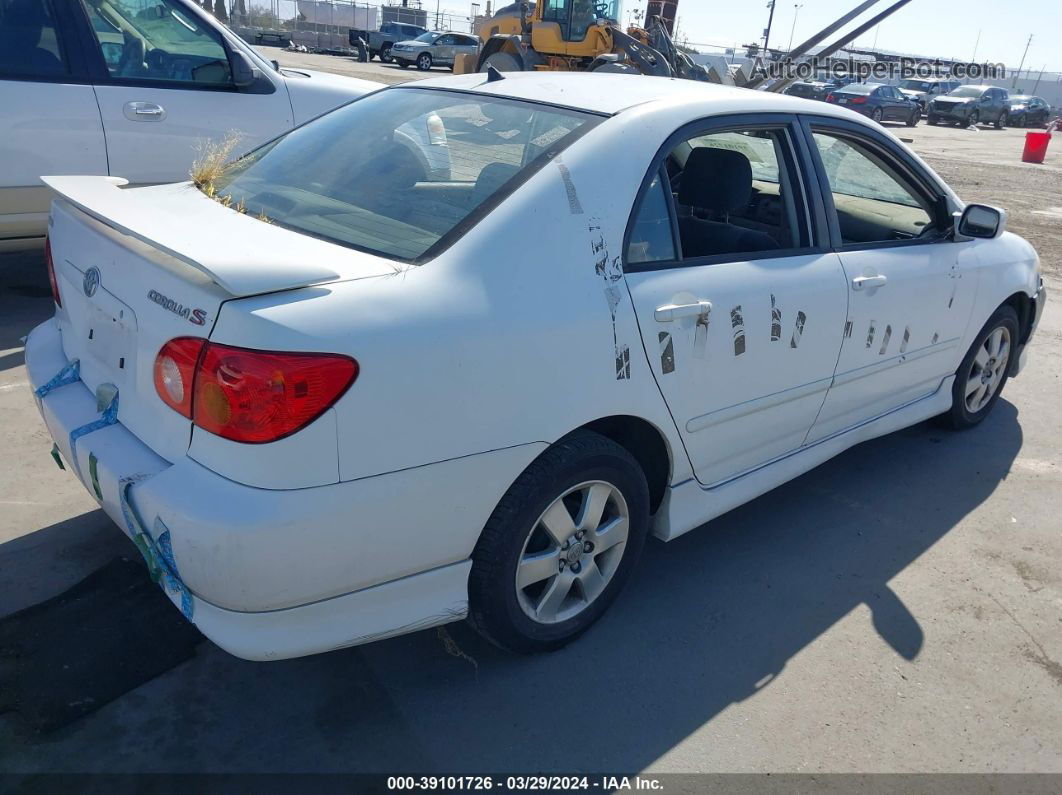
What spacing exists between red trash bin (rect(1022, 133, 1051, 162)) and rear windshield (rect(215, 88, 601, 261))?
2305 cm

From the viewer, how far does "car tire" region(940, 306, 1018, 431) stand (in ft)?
14.5

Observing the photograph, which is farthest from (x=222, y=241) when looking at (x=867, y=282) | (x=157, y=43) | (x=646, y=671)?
(x=157, y=43)

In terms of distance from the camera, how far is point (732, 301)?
287 centimetres

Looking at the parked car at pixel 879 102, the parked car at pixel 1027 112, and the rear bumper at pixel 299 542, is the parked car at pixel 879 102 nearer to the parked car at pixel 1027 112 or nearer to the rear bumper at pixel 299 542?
the parked car at pixel 1027 112

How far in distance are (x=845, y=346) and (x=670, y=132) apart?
1.18 m

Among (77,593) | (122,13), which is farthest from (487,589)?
(122,13)

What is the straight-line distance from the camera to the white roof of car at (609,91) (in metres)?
2.91

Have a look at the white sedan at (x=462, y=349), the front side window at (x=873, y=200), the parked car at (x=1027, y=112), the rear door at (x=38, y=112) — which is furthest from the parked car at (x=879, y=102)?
the white sedan at (x=462, y=349)

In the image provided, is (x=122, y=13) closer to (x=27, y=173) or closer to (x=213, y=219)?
(x=27, y=173)

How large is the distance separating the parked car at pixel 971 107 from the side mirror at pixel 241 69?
116 ft

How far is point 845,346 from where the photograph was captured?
339 cm

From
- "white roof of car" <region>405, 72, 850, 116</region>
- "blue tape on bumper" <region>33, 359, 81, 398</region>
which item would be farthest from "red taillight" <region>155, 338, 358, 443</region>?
"white roof of car" <region>405, 72, 850, 116</region>

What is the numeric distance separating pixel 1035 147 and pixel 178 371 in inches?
966

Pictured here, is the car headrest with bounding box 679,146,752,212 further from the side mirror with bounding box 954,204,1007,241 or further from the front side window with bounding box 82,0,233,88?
the front side window with bounding box 82,0,233,88
